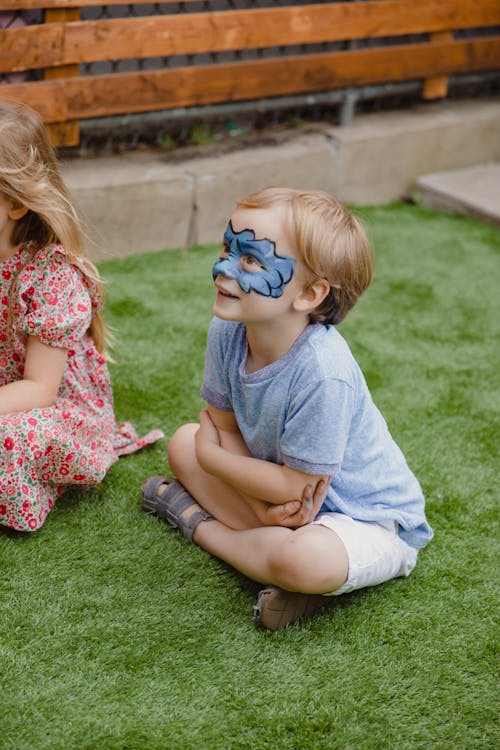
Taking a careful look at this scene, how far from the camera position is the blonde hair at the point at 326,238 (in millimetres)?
1865

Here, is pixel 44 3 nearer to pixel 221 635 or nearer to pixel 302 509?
pixel 302 509

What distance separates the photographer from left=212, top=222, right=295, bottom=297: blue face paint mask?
1.87 meters

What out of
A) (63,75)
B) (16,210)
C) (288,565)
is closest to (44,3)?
(63,75)

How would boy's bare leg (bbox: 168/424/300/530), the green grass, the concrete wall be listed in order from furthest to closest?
the concrete wall → boy's bare leg (bbox: 168/424/300/530) → the green grass

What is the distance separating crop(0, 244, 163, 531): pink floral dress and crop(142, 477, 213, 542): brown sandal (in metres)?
0.13

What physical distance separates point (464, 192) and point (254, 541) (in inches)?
122

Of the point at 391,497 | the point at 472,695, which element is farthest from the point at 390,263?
the point at 472,695

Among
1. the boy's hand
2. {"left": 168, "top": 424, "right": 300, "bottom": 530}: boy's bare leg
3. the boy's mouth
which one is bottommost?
{"left": 168, "top": 424, "right": 300, "bottom": 530}: boy's bare leg

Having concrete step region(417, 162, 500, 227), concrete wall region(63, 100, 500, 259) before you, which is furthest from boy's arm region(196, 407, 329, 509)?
concrete step region(417, 162, 500, 227)

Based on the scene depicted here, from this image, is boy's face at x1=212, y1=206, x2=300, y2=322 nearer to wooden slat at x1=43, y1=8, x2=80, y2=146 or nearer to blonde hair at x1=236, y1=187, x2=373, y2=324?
blonde hair at x1=236, y1=187, x2=373, y2=324

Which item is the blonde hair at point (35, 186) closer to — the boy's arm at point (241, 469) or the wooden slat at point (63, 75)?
the boy's arm at point (241, 469)

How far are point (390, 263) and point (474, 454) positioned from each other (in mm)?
1541

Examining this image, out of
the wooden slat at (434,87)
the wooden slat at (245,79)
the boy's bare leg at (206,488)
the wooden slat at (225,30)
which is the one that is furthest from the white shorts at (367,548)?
the wooden slat at (434,87)

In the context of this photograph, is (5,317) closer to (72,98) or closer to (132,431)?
(132,431)
